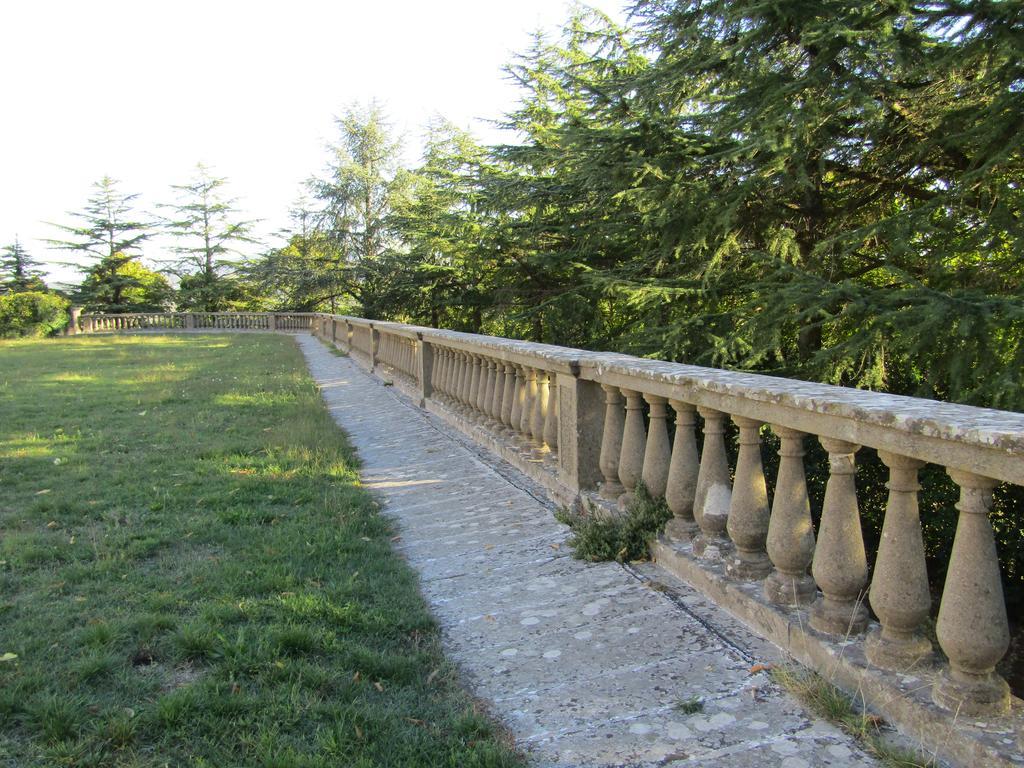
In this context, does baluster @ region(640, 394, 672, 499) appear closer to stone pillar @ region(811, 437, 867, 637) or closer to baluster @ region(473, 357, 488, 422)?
stone pillar @ region(811, 437, 867, 637)

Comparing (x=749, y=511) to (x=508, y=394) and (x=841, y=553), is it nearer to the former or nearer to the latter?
(x=841, y=553)

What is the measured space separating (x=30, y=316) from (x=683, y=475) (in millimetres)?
38392

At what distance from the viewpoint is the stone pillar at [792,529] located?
2602 mm

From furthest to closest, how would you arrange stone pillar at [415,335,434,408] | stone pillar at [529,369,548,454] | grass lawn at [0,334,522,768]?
stone pillar at [415,335,434,408] → stone pillar at [529,369,548,454] → grass lawn at [0,334,522,768]

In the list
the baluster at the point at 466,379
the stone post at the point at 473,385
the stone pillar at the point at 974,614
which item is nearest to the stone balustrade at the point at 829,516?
the stone pillar at the point at 974,614

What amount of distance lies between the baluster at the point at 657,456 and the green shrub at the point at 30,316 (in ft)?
121

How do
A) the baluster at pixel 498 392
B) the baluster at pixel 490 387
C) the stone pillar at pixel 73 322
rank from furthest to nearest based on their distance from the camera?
the stone pillar at pixel 73 322 < the baluster at pixel 490 387 < the baluster at pixel 498 392

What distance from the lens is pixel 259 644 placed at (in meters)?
2.83

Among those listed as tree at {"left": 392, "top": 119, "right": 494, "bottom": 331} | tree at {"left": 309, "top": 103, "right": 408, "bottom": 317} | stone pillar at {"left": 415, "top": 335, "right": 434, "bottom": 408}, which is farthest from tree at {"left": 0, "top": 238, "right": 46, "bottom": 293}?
stone pillar at {"left": 415, "top": 335, "right": 434, "bottom": 408}

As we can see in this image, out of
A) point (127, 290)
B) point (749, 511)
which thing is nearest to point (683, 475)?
point (749, 511)

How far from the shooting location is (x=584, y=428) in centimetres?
438

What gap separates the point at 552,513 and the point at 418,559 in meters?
1.01

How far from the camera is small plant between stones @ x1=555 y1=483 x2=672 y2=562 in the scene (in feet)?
12.1

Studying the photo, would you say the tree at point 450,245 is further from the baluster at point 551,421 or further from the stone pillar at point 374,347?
the baluster at point 551,421
